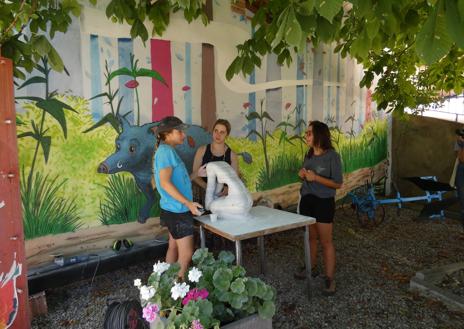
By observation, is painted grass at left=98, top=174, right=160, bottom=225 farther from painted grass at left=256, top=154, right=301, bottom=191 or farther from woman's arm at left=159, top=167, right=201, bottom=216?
painted grass at left=256, top=154, right=301, bottom=191

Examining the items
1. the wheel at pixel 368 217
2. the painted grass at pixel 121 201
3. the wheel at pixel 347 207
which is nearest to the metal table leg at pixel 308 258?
the painted grass at pixel 121 201

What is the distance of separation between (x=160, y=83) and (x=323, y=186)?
2184 millimetres

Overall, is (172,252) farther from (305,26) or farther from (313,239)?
(305,26)

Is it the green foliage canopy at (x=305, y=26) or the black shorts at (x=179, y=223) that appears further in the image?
the black shorts at (x=179, y=223)

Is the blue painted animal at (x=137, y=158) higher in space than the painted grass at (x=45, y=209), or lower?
higher

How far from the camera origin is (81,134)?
3.75 m

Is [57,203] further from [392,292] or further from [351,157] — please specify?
[351,157]

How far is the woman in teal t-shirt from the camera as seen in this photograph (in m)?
3.01

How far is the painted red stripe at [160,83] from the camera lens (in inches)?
167

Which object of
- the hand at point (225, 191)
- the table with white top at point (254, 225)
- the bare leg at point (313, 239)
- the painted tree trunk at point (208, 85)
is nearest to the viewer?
the table with white top at point (254, 225)

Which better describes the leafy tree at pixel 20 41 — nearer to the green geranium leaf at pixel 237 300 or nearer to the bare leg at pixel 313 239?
the green geranium leaf at pixel 237 300

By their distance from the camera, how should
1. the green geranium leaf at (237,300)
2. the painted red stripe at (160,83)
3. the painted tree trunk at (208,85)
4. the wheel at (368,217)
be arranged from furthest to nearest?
the wheel at (368,217) < the painted tree trunk at (208,85) < the painted red stripe at (160,83) < the green geranium leaf at (237,300)

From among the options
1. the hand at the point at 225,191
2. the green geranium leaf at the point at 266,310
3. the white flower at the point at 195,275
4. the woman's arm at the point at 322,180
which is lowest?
the green geranium leaf at the point at 266,310

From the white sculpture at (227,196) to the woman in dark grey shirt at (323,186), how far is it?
29.1 inches
